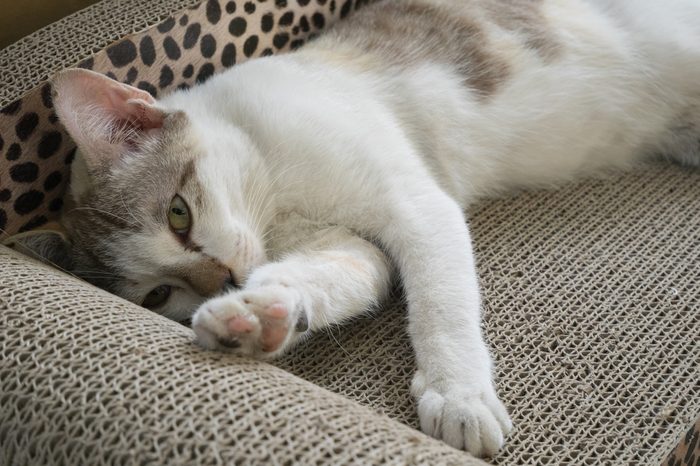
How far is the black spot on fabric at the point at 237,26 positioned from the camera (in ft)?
6.32

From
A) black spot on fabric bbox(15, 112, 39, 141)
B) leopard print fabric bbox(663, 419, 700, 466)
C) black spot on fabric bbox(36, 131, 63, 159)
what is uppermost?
black spot on fabric bbox(15, 112, 39, 141)

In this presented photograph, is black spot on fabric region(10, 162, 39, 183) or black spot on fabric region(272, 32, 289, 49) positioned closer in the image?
black spot on fabric region(10, 162, 39, 183)

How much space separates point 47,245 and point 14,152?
22 centimetres

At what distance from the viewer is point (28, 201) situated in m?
1.65

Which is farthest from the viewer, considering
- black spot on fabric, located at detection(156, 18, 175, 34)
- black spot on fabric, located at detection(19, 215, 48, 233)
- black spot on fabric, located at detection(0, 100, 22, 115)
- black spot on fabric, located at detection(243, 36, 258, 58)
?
black spot on fabric, located at detection(243, 36, 258, 58)

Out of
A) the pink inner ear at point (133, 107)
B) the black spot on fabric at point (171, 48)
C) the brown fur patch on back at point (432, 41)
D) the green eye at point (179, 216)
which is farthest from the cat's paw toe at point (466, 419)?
the black spot on fabric at point (171, 48)

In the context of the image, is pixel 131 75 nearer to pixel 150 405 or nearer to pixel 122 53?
pixel 122 53

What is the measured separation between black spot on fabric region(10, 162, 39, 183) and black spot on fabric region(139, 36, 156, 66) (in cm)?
37

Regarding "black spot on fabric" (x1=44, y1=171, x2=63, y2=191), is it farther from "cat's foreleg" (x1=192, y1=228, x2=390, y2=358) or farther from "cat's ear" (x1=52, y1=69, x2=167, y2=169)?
"cat's foreleg" (x1=192, y1=228, x2=390, y2=358)

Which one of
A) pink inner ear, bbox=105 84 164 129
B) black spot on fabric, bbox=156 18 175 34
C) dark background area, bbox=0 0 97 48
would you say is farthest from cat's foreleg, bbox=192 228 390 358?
dark background area, bbox=0 0 97 48

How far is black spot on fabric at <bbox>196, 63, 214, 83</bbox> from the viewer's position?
1.92m

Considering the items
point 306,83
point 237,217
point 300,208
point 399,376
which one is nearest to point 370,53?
point 306,83

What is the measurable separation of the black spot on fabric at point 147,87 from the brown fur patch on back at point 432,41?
0.49m

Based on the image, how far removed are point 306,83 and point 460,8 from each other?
1.89 feet
